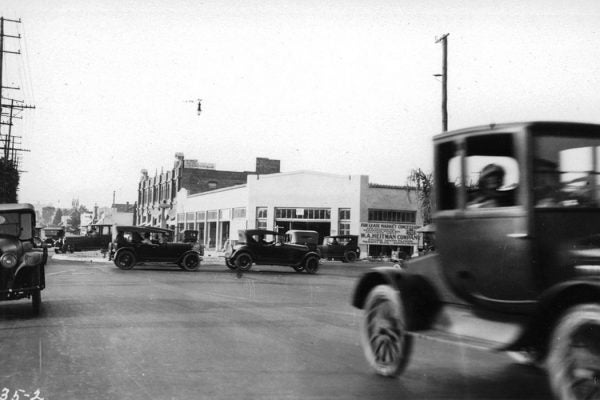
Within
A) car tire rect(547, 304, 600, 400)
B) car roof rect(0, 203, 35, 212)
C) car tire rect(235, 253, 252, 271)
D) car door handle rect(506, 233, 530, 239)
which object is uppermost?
car roof rect(0, 203, 35, 212)

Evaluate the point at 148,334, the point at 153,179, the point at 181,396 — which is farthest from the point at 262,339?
the point at 153,179

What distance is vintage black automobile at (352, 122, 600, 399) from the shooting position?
3887mm

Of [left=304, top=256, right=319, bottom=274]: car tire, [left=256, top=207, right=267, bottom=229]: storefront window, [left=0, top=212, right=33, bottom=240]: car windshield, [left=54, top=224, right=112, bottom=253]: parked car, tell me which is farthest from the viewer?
[left=256, top=207, right=267, bottom=229]: storefront window

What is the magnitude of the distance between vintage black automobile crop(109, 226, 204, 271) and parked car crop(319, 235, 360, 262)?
1467 cm

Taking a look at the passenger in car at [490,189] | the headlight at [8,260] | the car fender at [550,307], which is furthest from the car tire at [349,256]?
the car fender at [550,307]

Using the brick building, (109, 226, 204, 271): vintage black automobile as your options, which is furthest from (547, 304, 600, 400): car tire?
the brick building

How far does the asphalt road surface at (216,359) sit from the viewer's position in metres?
5.04

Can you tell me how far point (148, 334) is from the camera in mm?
7898

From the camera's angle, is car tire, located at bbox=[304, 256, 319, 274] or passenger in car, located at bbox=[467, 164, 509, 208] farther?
car tire, located at bbox=[304, 256, 319, 274]

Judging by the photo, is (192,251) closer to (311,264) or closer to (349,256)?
(311,264)

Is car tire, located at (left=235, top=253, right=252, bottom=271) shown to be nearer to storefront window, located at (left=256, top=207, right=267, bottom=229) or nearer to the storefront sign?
the storefront sign

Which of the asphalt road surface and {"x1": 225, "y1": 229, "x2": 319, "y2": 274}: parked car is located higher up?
{"x1": 225, "y1": 229, "x2": 319, "y2": 274}: parked car

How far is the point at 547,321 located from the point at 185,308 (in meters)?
7.90

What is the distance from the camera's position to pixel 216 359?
633 centimetres
